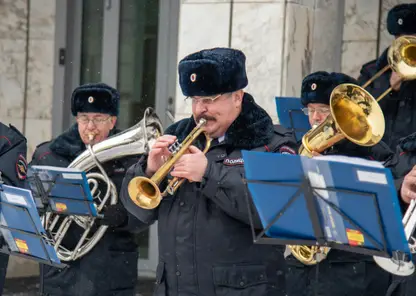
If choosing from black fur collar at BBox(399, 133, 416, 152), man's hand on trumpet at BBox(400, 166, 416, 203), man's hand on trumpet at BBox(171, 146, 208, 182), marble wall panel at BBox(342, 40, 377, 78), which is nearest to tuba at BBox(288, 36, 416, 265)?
black fur collar at BBox(399, 133, 416, 152)

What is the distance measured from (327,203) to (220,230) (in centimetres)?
82

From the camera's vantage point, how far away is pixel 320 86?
23.1 feet

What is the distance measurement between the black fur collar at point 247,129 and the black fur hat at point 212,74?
0.43 feet

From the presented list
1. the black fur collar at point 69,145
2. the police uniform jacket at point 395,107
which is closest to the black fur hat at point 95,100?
the black fur collar at point 69,145

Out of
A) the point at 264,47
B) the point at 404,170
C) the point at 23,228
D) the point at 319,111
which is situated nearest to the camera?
the point at 404,170

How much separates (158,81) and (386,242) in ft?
20.5

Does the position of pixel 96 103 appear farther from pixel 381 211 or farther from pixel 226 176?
pixel 381 211

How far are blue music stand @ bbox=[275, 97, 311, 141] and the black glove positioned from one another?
1.19 meters

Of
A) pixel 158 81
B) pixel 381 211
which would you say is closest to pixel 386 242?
pixel 381 211

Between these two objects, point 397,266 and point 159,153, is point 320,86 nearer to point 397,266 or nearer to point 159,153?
point 159,153

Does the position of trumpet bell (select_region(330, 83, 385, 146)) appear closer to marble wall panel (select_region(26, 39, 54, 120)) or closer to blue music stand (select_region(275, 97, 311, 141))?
blue music stand (select_region(275, 97, 311, 141))

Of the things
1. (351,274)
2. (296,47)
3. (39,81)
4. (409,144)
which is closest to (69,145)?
(296,47)

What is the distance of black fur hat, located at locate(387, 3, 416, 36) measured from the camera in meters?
7.51

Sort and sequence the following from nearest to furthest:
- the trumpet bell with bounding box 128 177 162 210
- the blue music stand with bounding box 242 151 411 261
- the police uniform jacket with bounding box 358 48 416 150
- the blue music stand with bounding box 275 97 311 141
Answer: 1. the blue music stand with bounding box 242 151 411 261
2. the trumpet bell with bounding box 128 177 162 210
3. the blue music stand with bounding box 275 97 311 141
4. the police uniform jacket with bounding box 358 48 416 150
